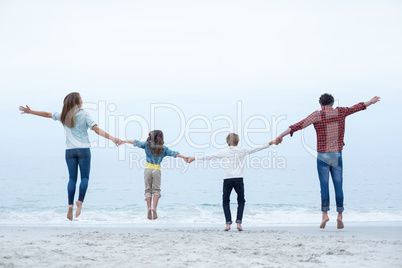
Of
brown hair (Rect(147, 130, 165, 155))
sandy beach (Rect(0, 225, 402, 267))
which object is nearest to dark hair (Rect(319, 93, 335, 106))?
sandy beach (Rect(0, 225, 402, 267))

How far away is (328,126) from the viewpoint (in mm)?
7055

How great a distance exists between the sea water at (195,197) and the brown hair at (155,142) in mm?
4061

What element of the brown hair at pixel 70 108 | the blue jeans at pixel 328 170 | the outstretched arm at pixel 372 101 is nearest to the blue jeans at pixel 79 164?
the brown hair at pixel 70 108

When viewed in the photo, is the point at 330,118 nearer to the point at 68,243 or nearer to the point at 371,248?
the point at 371,248

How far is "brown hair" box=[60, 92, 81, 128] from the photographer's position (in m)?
7.00

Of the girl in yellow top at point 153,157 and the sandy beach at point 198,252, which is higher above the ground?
the girl in yellow top at point 153,157

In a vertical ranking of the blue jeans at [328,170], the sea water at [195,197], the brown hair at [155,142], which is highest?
the brown hair at [155,142]

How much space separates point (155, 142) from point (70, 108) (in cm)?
155

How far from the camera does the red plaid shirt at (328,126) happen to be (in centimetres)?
704

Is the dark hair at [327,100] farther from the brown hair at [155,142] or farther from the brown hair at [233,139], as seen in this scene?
the brown hair at [155,142]

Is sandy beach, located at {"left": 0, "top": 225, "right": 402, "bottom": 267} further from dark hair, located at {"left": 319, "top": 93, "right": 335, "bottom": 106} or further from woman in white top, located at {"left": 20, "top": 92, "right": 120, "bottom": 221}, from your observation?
dark hair, located at {"left": 319, "top": 93, "right": 335, "bottom": 106}

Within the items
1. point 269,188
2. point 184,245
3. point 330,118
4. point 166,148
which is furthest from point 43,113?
point 269,188

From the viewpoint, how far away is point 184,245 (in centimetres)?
602

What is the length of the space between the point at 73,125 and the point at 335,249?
13.8 ft
